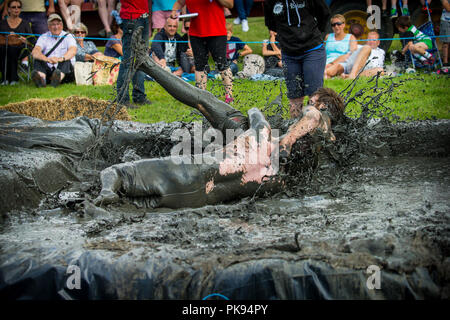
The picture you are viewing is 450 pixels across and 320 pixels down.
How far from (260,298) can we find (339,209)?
1199 millimetres

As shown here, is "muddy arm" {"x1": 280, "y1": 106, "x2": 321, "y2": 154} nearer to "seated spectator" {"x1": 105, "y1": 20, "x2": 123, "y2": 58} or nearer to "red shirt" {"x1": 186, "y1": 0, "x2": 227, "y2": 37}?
"red shirt" {"x1": 186, "y1": 0, "x2": 227, "y2": 37}

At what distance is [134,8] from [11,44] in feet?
11.1

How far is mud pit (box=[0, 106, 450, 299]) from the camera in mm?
2213

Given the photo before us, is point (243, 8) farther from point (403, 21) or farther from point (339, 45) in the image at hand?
point (403, 21)

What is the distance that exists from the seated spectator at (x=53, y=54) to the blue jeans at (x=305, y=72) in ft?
15.5

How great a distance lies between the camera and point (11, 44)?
28.2ft

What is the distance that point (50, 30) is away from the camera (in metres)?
8.51

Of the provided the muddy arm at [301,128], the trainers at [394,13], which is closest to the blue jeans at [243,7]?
Result: the trainers at [394,13]

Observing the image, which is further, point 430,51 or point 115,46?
point 115,46

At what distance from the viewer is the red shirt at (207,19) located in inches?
237

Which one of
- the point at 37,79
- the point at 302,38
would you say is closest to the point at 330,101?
the point at 302,38

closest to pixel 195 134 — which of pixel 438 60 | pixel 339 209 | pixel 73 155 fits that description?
pixel 73 155

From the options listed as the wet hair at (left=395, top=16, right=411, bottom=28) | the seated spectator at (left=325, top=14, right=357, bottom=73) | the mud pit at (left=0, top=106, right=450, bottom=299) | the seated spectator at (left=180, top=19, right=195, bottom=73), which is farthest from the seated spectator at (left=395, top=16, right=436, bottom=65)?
the mud pit at (left=0, top=106, right=450, bottom=299)

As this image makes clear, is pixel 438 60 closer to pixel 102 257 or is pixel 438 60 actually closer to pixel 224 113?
pixel 224 113
